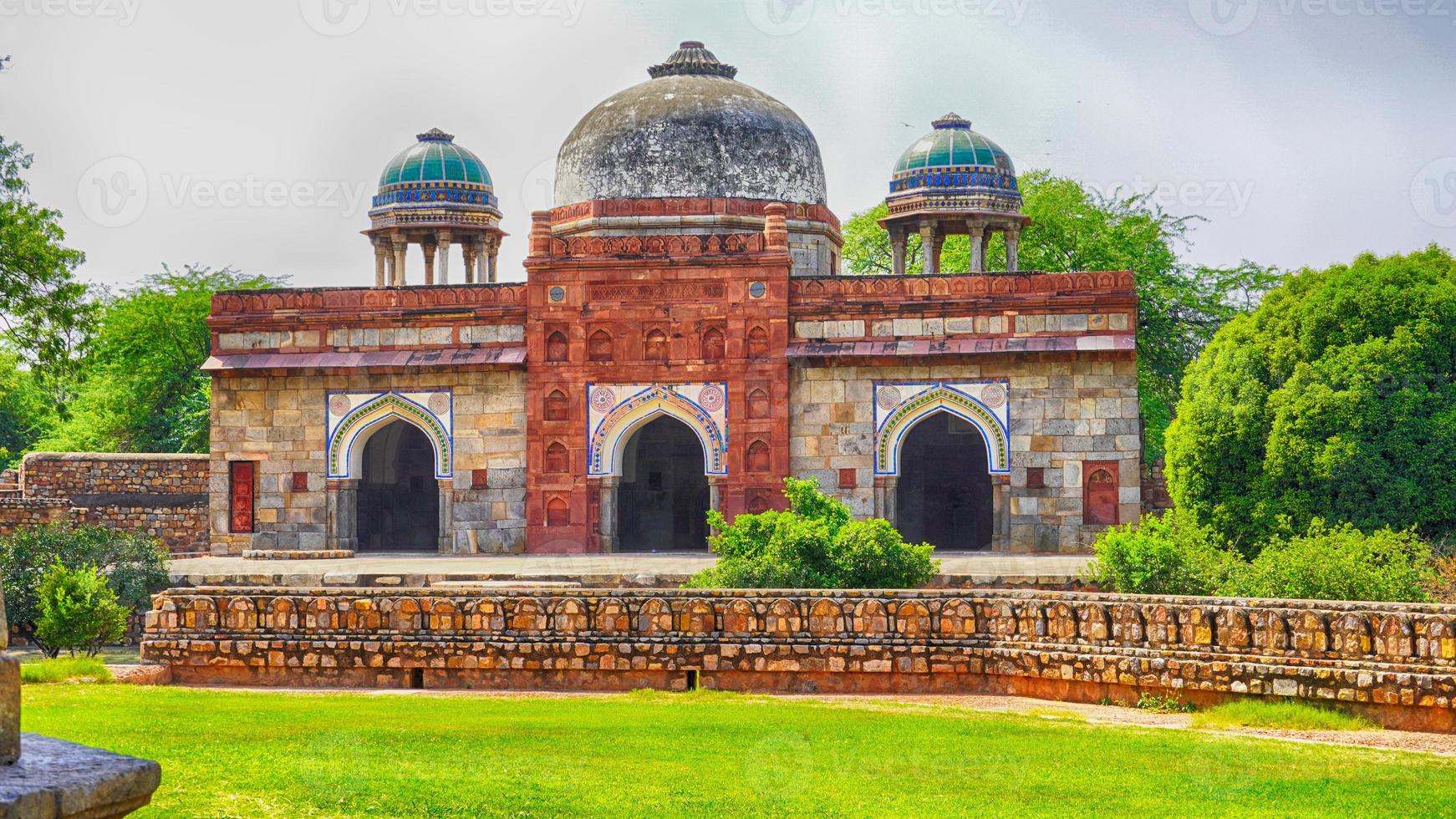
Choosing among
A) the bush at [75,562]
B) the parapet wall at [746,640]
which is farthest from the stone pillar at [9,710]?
the bush at [75,562]

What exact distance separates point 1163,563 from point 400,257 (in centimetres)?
1588

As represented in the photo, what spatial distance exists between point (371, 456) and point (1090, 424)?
399 inches

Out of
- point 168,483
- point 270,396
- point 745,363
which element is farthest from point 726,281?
point 168,483

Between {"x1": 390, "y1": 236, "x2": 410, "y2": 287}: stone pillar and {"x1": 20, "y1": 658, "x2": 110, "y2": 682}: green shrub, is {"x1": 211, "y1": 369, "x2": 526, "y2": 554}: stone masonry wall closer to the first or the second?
{"x1": 390, "y1": 236, "x2": 410, "y2": 287}: stone pillar

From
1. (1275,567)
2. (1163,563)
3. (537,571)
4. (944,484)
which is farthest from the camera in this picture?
(944,484)

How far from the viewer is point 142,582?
16.4m

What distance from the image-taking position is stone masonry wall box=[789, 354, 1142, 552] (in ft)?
67.5

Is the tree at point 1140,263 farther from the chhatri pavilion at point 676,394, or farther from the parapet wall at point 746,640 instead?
the parapet wall at point 746,640

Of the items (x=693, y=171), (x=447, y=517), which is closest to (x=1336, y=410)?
(x=693, y=171)

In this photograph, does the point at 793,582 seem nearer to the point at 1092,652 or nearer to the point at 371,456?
the point at 1092,652

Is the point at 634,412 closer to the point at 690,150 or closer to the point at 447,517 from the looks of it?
the point at 447,517

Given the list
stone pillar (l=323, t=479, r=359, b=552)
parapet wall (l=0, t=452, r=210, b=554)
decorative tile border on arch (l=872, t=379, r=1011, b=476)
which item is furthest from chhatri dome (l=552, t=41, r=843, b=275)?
parapet wall (l=0, t=452, r=210, b=554)

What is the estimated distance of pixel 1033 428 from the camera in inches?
818

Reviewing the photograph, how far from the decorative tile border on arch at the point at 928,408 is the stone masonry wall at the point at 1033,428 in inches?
3.5
